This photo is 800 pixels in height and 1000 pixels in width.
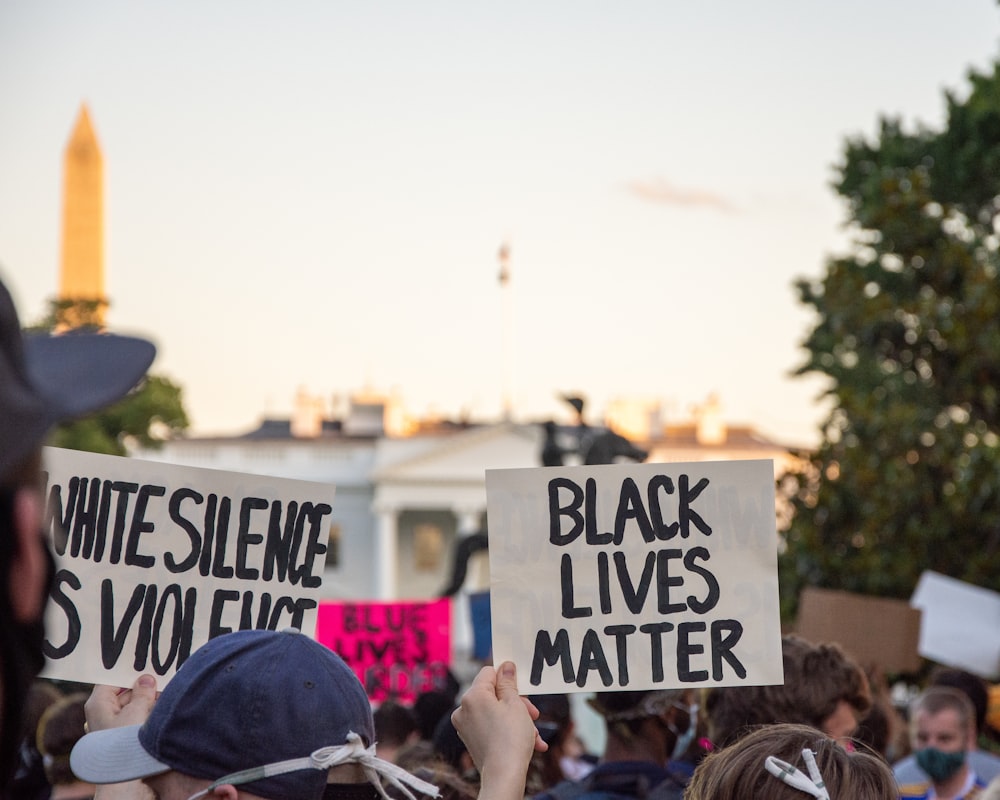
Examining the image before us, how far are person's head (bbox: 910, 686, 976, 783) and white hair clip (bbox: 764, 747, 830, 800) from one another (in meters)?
2.88

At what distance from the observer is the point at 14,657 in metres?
0.90

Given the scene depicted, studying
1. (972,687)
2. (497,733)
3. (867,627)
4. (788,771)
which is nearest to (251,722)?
(497,733)

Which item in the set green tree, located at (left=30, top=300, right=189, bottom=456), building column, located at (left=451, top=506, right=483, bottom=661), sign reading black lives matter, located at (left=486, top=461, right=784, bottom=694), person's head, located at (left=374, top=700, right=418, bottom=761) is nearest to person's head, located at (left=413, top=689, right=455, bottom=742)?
person's head, located at (left=374, top=700, right=418, bottom=761)

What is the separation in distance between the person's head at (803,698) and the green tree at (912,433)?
10151mm

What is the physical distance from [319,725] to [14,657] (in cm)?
97

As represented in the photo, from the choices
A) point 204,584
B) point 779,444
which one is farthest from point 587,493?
point 779,444

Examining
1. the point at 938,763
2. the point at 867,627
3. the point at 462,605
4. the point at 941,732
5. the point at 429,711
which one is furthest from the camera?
the point at 462,605

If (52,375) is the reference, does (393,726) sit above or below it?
below

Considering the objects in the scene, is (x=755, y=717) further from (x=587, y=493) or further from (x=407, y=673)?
(x=407, y=673)

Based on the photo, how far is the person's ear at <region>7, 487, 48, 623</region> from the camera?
85cm

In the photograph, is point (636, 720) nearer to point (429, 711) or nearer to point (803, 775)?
point (803, 775)

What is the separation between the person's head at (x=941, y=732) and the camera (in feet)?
15.4

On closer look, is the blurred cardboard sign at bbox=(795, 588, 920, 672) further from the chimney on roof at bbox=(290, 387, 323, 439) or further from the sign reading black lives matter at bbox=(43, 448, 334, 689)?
the chimney on roof at bbox=(290, 387, 323, 439)

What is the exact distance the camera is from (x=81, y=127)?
221 feet
